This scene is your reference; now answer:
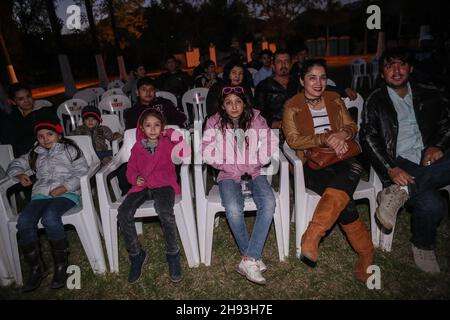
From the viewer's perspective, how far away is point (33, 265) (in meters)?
2.59

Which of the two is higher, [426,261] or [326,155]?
[326,155]

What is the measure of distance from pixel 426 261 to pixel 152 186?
93.1 inches

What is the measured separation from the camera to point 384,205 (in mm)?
2402

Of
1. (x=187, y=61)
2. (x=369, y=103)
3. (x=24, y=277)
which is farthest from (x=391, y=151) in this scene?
(x=187, y=61)

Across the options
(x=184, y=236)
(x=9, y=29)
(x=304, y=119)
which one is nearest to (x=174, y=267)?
(x=184, y=236)

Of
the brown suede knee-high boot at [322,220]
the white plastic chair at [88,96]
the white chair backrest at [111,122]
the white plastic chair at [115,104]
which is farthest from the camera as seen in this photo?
the white plastic chair at [88,96]

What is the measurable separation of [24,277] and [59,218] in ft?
2.64

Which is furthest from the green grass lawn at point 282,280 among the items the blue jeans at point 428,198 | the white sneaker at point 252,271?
the blue jeans at point 428,198

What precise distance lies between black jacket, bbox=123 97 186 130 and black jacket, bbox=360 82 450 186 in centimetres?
238

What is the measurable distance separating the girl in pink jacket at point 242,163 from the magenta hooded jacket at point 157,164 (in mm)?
328

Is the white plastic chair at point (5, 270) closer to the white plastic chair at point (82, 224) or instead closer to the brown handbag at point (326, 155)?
the white plastic chair at point (82, 224)

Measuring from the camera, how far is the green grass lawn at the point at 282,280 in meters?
2.38

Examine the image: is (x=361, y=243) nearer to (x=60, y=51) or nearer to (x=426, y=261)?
(x=426, y=261)

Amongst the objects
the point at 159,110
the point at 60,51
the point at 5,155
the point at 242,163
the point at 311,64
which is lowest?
the point at 242,163
